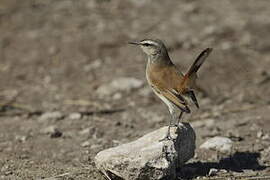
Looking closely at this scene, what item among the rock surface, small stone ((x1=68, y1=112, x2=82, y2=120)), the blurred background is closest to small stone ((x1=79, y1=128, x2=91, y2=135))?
the blurred background

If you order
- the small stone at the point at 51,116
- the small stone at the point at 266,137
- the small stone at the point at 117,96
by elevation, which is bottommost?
the small stone at the point at 117,96

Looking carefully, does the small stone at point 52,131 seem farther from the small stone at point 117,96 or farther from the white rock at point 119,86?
the white rock at point 119,86

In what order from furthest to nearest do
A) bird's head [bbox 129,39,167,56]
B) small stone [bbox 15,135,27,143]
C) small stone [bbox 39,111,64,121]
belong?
1. small stone [bbox 39,111,64,121]
2. small stone [bbox 15,135,27,143]
3. bird's head [bbox 129,39,167,56]

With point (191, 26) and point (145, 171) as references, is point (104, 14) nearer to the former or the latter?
point (191, 26)

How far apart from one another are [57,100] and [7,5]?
387 cm

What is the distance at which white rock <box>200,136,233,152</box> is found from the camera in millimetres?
7164

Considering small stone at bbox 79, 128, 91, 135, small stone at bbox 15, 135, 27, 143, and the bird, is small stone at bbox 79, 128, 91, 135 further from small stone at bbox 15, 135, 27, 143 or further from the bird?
the bird

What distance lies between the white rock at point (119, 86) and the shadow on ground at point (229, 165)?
3.07 metres

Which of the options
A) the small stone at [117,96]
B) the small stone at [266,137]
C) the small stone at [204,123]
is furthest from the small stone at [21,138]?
the small stone at [266,137]

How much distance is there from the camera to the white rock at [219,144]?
716cm

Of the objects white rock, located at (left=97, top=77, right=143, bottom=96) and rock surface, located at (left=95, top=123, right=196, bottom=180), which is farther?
white rock, located at (left=97, top=77, right=143, bottom=96)

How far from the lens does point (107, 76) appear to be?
1023 centimetres

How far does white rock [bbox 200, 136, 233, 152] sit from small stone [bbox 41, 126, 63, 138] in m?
1.85

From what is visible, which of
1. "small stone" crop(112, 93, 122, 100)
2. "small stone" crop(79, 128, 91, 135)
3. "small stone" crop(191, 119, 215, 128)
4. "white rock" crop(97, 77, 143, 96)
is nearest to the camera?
"small stone" crop(79, 128, 91, 135)
